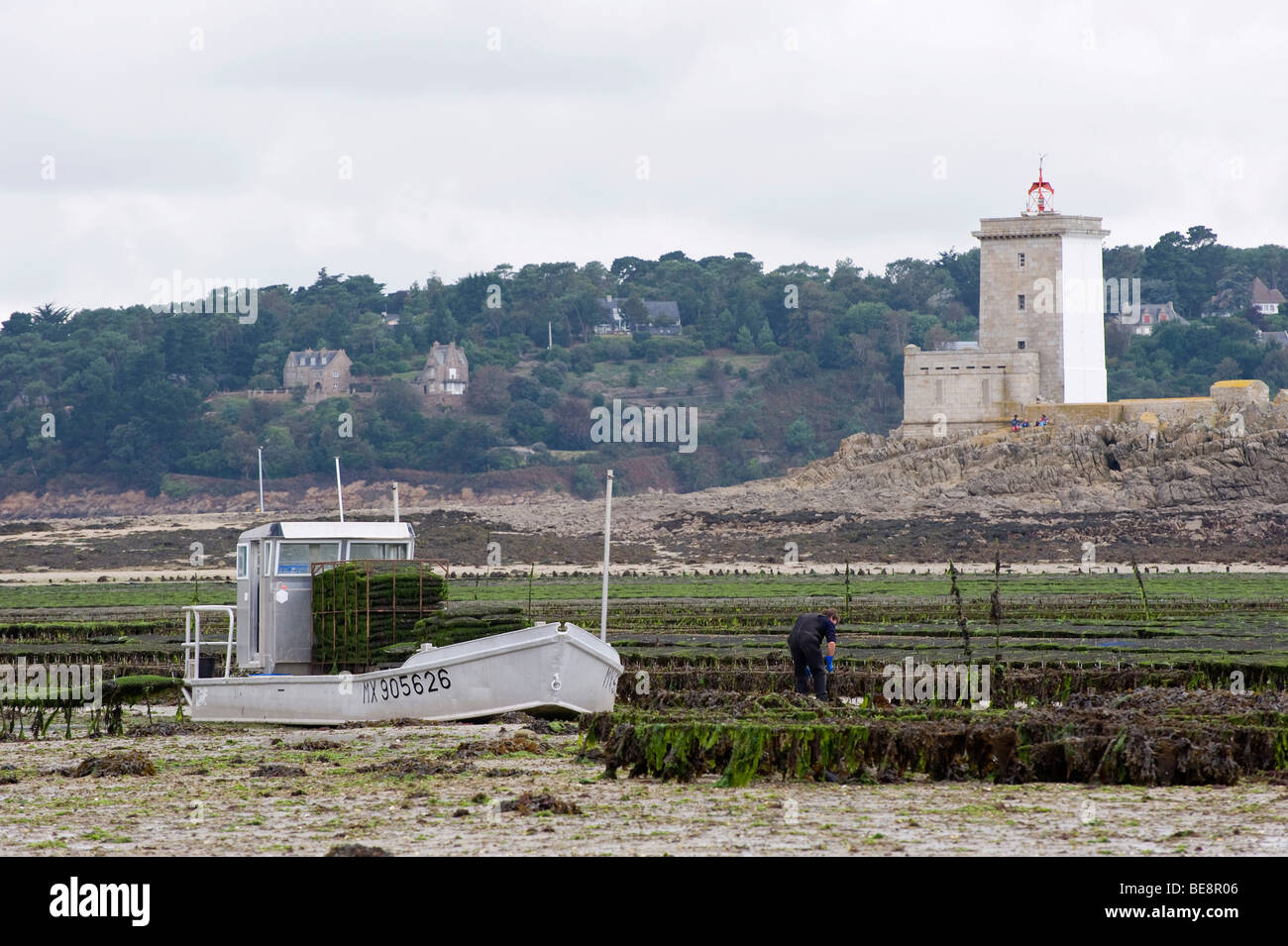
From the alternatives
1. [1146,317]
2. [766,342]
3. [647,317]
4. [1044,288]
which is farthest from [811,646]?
[647,317]

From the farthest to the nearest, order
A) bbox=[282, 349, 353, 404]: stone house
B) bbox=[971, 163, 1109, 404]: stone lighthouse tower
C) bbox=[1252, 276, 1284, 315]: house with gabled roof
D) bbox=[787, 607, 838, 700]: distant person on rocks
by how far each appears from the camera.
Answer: bbox=[1252, 276, 1284, 315]: house with gabled roof
bbox=[282, 349, 353, 404]: stone house
bbox=[971, 163, 1109, 404]: stone lighthouse tower
bbox=[787, 607, 838, 700]: distant person on rocks

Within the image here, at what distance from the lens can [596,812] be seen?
1648 cm

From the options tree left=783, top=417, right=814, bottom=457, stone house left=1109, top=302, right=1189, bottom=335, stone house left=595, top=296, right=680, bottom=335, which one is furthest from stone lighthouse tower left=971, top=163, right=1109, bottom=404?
stone house left=595, top=296, right=680, bottom=335

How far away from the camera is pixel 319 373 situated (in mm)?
165500

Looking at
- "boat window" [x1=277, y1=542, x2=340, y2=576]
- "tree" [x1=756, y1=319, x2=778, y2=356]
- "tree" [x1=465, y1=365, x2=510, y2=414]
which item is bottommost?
"boat window" [x1=277, y1=542, x2=340, y2=576]

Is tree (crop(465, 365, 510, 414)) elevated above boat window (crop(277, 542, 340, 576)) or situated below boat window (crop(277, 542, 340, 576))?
above

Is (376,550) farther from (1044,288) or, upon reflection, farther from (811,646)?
(1044,288)

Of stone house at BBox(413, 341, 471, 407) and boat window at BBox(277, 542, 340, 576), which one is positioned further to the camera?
stone house at BBox(413, 341, 471, 407)

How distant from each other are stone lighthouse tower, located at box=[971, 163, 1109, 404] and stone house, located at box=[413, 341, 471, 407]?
73198mm

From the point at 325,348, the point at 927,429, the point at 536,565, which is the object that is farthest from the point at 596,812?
the point at 325,348

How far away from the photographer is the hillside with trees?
5768 inches

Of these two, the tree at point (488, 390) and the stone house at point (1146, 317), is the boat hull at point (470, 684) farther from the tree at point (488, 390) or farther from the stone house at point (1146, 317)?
the stone house at point (1146, 317)

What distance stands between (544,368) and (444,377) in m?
8.61

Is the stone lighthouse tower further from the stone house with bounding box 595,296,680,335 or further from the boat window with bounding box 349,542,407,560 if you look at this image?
the stone house with bounding box 595,296,680,335
